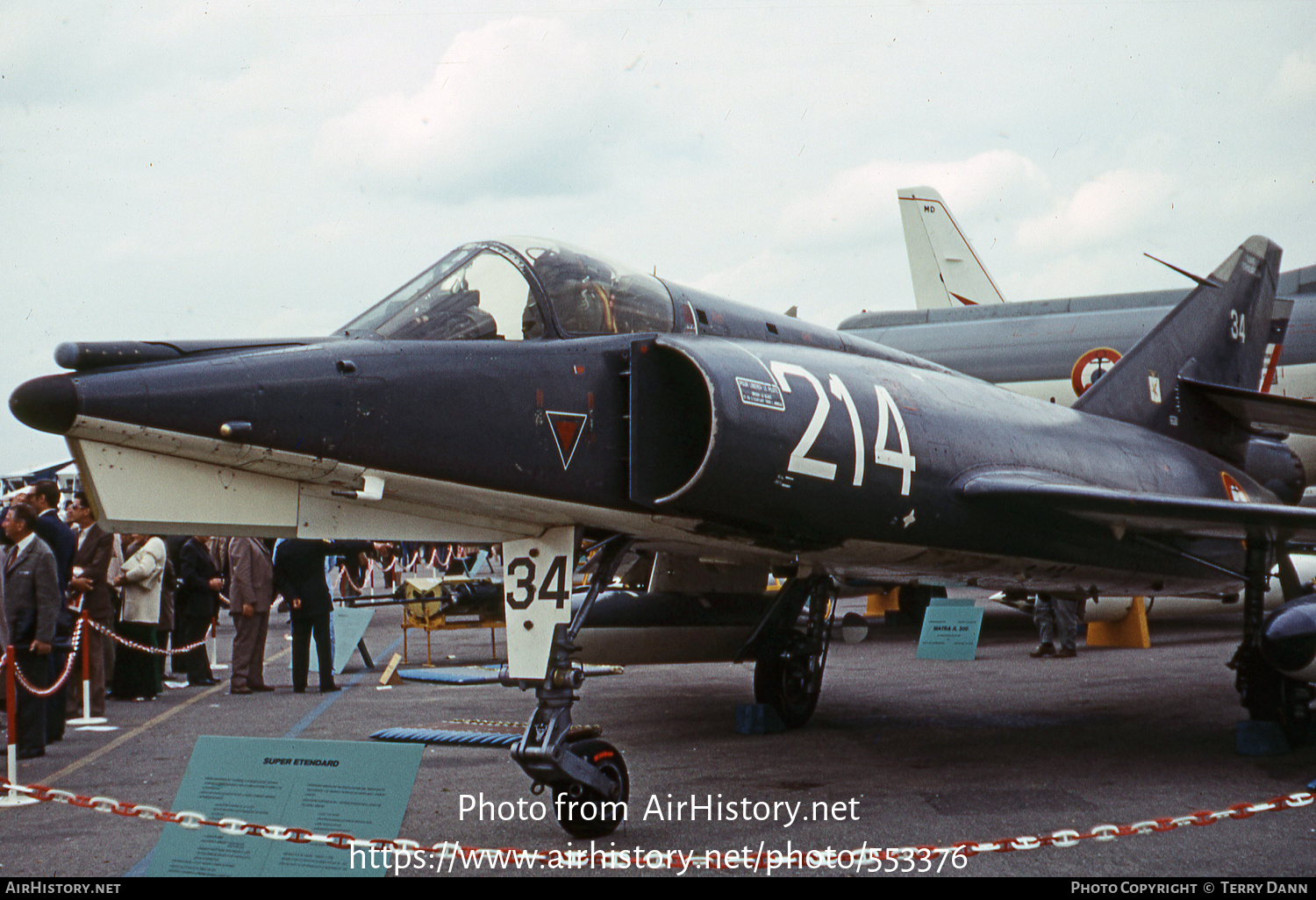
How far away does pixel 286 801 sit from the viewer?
13.7ft

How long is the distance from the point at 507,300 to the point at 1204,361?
733 centimetres

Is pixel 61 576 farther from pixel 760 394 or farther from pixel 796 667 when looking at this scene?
pixel 760 394

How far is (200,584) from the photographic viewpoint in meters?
12.2

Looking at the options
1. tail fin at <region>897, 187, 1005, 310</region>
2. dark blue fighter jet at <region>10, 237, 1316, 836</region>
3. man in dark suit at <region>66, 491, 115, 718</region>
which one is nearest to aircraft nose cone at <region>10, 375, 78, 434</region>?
dark blue fighter jet at <region>10, 237, 1316, 836</region>

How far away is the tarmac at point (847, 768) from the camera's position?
16.7ft

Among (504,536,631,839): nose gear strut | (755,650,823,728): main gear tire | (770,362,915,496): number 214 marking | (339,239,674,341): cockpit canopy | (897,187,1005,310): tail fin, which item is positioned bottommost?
(755,650,823,728): main gear tire

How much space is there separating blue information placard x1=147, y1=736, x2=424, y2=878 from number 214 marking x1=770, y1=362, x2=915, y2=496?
7.98 ft

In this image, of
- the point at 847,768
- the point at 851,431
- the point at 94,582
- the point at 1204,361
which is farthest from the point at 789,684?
the point at 94,582

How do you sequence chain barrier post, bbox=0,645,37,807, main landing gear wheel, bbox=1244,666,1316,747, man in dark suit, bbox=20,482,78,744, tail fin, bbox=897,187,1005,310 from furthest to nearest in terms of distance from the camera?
1. tail fin, bbox=897,187,1005,310
2. man in dark suit, bbox=20,482,78,744
3. main landing gear wheel, bbox=1244,666,1316,747
4. chain barrier post, bbox=0,645,37,807

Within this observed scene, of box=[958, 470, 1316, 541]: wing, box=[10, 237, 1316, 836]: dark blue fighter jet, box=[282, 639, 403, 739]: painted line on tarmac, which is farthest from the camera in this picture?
box=[282, 639, 403, 739]: painted line on tarmac

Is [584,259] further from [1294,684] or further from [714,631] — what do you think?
[1294,684]

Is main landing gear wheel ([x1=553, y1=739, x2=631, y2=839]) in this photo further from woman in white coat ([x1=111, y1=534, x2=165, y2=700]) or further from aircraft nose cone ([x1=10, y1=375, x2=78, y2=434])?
woman in white coat ([x1=111, y1=534, x2=165, y2=700])

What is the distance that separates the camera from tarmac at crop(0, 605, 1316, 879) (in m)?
5.09
